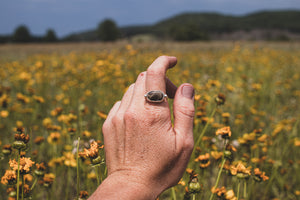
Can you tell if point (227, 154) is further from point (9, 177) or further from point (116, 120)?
point (9, 177)

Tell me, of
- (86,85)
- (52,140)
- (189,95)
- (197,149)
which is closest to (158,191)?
(189,95)

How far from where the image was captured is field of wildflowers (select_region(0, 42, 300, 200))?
1032 millimetres

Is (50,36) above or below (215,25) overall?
below

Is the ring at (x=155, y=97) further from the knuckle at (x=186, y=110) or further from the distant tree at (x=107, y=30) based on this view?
the distant tree at (x=107, y=30)

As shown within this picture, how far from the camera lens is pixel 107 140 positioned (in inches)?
34.6

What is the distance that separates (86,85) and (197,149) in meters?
2.59

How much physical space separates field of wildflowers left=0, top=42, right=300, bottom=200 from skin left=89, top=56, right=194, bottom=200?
0.12 m

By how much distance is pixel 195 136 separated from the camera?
61.6 inches

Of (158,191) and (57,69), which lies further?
(57,69)

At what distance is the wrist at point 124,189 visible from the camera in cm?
67

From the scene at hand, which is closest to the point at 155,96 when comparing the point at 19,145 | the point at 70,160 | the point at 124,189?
the point at 124,189

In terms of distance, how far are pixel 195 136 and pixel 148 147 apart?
871mm

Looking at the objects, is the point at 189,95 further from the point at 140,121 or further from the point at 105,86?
the point at 105,86

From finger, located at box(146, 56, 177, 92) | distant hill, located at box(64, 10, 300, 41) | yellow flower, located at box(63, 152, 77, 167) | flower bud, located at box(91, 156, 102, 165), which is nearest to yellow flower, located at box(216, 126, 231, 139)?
finger, located at box(146, 56, 177, 92)
